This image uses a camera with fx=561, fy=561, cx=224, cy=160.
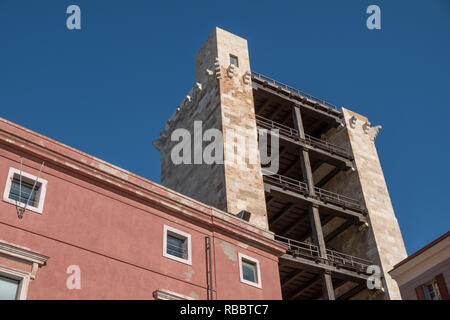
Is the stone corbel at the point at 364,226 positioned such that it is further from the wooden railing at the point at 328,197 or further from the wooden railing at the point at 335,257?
the wooden railing at the point at 335,257

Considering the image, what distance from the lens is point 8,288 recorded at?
58.5 feet

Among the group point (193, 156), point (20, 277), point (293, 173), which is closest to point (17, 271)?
point (20, 277)

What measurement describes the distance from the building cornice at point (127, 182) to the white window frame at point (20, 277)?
15.6 ft

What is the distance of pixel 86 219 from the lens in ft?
69.1

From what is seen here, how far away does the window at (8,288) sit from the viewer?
17609 millimetres

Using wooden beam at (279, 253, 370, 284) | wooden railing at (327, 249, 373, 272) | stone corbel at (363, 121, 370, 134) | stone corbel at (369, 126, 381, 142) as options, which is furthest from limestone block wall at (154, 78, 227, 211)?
stone corbel at (369, 126, 381, 142)

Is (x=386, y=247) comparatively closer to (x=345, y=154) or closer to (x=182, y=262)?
(x=345, y=154)

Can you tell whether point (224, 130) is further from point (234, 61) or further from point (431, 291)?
point (431, 291)

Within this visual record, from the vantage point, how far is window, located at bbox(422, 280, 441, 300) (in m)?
26.5

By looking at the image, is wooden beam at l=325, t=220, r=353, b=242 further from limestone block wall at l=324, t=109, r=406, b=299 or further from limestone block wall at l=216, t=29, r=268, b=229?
limestone block wall at l=216, t=29, r=268, b=229

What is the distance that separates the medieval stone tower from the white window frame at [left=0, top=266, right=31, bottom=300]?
16692mm

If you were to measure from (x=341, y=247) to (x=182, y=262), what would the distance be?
21.2m
